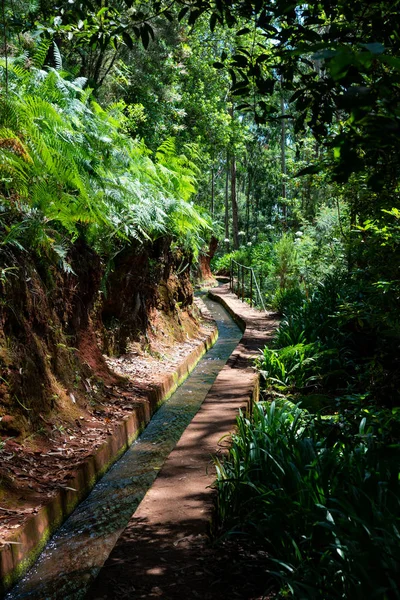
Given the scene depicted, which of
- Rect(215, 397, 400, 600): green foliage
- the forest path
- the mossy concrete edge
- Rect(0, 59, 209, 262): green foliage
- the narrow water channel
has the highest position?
Rect(0, 59, 209, 262): green foliage

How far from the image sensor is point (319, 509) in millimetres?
2588

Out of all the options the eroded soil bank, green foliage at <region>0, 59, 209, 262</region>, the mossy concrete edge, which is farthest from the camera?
green foliage at <region>0, 59, 209, 262</region>

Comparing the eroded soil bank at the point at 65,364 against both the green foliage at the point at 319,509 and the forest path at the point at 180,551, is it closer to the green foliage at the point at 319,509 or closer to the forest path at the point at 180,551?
the forest path at the point at 180,551

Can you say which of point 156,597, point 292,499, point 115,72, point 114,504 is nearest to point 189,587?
point 156,597

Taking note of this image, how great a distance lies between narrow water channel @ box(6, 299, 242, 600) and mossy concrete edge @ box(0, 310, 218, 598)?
0.19 feet

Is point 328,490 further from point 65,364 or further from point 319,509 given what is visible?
point 65,364

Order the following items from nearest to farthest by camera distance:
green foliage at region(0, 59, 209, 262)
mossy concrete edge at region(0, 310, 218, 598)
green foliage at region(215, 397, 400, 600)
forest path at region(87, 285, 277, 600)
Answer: green foliage at region(215, 397, 400, 600) < forest path at region(87, 285, 277, 600) < mossy concrete edge at region(0, 310, 218, 598) < green foliage at region(0, 59, 209, 262)

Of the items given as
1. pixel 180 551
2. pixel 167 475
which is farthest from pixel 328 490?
pixel 167 475

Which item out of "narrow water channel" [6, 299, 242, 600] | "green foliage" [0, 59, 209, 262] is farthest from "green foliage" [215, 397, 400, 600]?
"green foliage" [0, 59, 209, 262]

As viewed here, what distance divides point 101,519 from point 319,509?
6.55 ft

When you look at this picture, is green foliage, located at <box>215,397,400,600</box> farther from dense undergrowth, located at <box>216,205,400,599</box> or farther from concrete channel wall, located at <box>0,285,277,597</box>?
concrete channel wall, located at <box>0,285,277,597</box>

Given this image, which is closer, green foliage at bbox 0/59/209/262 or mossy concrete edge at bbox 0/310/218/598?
mossy concrete edge at bbox 0/310/218/598

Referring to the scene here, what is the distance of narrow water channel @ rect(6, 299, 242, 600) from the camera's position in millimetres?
3201

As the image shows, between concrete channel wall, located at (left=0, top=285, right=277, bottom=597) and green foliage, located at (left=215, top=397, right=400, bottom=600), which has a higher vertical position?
green foliage, located at (left=215, top=397, right=400, bottom=600)
